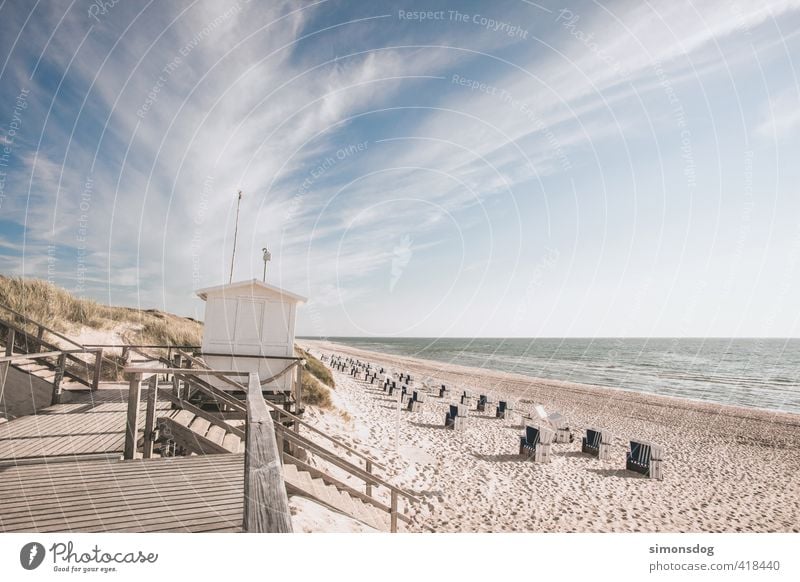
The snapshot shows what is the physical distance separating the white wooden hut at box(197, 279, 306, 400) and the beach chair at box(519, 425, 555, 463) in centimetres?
752

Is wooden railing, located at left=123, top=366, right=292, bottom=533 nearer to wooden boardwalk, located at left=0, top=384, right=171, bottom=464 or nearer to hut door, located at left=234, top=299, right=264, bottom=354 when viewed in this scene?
wooden boardwalk, located at left=0, top=384, right=171, bottom=464

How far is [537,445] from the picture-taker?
36.8ft

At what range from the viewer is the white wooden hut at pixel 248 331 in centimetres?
1071

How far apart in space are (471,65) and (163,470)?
→ 35.5 feet

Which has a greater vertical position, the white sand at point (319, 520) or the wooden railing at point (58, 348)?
the wooden railing at point (58, 348)

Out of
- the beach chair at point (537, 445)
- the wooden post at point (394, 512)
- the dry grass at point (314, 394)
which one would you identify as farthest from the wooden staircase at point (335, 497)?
the dry grass at point (314, 394)

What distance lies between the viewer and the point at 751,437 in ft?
55.8

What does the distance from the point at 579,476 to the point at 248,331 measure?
10.3 metres

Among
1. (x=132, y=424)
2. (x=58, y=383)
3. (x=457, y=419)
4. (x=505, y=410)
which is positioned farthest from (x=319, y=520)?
(x=505, y=410)

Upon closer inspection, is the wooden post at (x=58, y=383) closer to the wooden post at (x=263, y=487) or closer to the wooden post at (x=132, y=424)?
the wooden post at (x=132, y=424)

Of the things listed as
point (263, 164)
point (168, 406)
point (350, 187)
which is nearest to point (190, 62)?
point (263, 164)

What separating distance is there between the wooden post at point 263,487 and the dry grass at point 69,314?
1543cm
